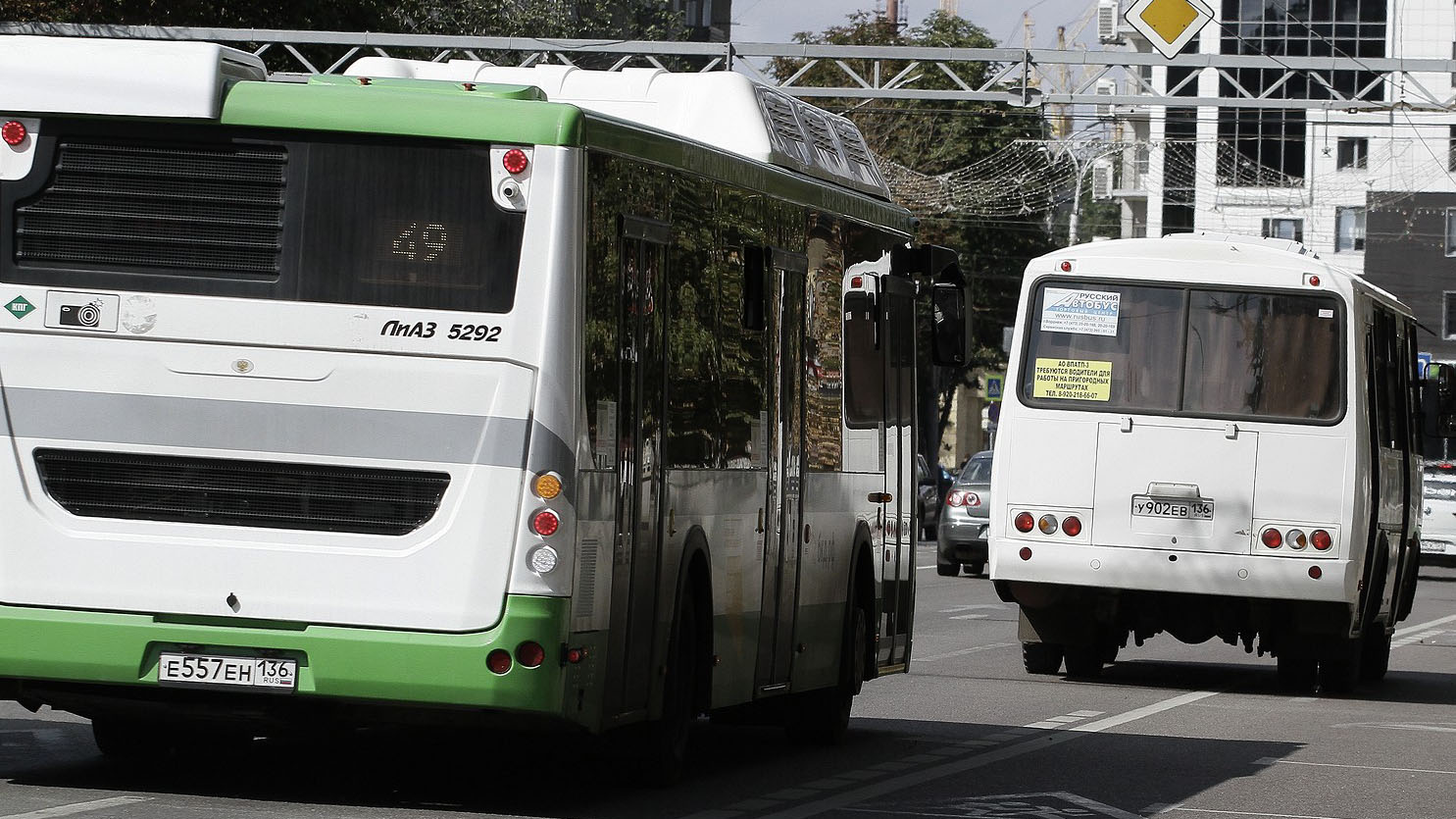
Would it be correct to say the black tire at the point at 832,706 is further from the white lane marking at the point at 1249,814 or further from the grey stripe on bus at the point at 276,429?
the grey stripe on bus at the point at 276,429

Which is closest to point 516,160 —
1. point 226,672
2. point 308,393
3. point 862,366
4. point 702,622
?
point 308,393

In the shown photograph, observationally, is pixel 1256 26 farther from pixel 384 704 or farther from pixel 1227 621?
pixel 384 704

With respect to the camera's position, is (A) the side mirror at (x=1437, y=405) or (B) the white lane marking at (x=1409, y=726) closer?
(B) the white lane marking at (x=1409, y=726)

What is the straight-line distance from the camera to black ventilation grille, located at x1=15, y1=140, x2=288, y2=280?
9.62m

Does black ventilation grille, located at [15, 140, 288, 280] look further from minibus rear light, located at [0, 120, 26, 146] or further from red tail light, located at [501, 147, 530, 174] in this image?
red tail light, located at [501, 147, 530, 174]

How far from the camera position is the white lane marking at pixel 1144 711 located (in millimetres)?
15289

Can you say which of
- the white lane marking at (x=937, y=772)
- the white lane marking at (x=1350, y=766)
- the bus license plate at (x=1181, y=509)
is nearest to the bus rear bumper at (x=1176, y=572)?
the bus license plate at (x=1181, y=509)

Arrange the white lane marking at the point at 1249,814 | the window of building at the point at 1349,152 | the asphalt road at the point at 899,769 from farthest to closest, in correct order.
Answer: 1. the window of building at the point at 1349,152
2. the white lane marking at the point at 1249,814
3. the asphalt road at the point at 899,769

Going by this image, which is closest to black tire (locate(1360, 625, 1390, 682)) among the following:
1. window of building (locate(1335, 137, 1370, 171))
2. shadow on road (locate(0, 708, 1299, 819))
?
shadow on road (locate(0, 708, 1299, 819))

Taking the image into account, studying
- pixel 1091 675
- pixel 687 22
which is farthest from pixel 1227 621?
pixel 687 22

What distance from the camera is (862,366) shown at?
13.7 metres

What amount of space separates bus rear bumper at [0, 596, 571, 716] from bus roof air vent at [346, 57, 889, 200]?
130 inches

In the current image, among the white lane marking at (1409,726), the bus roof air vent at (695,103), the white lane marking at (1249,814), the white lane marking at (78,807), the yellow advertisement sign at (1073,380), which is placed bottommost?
the white lane marking at (1409,726)

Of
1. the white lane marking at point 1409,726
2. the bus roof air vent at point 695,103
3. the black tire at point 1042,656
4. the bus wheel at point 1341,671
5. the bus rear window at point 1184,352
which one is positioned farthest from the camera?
the black tire at point 1042,656
